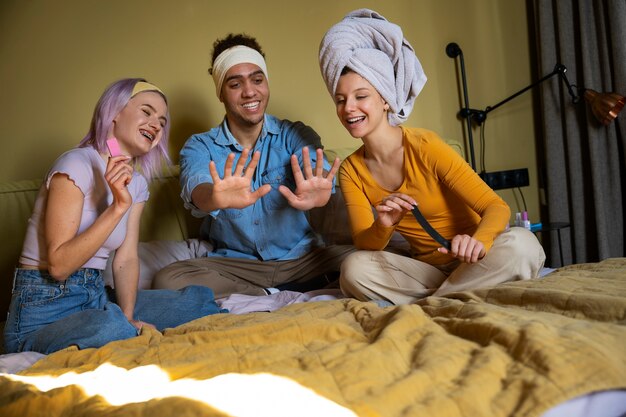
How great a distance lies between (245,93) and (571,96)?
1634mm

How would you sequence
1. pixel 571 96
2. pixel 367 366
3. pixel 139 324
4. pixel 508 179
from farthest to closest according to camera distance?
pixel 508 179 < pixel 571 96 < pixel 139 324 < pixel 367 366

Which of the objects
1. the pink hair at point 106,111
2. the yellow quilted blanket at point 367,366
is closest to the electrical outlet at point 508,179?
the yellow quilted blanket at point 367,366

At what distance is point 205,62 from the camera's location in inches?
101

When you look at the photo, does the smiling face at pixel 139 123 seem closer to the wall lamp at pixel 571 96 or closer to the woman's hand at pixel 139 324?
the woman's hand at pixel 139 324

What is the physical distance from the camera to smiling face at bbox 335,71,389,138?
5.56 feet

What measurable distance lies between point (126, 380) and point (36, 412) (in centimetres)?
13

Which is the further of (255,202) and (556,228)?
(556,228)

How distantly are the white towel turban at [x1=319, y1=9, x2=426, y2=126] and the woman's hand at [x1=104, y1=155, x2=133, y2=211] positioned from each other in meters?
0.65

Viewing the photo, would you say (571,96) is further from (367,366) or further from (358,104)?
(367,366)

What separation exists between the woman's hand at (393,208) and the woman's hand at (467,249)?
0.47ft

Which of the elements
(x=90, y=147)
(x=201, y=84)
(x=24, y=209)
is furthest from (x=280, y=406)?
(x=201, y=84)

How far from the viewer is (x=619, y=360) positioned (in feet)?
2.60

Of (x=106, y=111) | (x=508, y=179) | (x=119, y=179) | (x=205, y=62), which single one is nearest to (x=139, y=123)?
(x=106, y=111)

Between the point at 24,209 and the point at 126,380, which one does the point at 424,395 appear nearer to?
the point at 126,380
